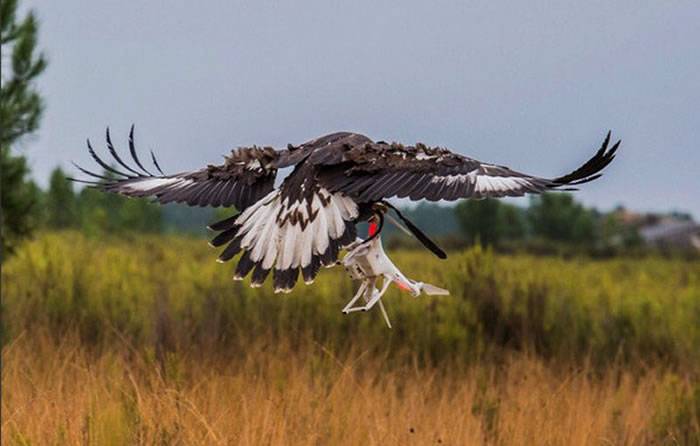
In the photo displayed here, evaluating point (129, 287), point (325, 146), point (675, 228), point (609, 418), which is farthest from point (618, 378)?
point (675, 228)

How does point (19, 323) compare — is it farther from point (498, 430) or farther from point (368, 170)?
point (368, 170)

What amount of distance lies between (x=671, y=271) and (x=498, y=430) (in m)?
17.9

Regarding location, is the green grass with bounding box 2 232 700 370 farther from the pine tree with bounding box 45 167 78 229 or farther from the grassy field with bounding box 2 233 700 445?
the pine tree with bounding box 45 167 78 229

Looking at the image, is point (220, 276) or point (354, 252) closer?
point (354, 252)

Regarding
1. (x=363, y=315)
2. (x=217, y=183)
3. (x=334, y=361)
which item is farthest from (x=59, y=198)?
(x=217, y=183)

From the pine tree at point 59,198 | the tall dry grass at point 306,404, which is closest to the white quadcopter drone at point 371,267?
Result: the tall dry grass at point 306,404

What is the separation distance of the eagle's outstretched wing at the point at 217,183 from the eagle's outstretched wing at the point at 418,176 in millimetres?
233

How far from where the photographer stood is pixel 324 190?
2.96 meters

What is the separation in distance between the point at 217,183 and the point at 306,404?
2321 millimetres

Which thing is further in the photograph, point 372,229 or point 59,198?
point 59,198

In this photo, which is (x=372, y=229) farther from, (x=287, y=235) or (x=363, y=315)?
(x=363, y=315)

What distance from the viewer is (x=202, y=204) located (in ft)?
10.5

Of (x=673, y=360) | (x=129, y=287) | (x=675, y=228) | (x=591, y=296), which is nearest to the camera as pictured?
(x=673, y=360)

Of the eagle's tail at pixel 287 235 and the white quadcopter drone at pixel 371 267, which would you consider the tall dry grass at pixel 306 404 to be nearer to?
the eagle's tail at pixel 287 235
